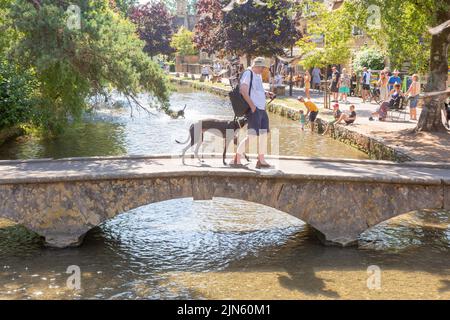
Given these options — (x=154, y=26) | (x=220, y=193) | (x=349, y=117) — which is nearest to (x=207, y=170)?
→ (x=220, y=193)

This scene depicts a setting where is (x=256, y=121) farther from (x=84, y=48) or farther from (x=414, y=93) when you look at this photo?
(x=414, y=93)

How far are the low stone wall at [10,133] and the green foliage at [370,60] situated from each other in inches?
776

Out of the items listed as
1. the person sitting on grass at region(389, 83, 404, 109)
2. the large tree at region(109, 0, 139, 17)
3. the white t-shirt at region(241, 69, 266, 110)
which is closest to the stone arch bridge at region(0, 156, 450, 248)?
the white t-shirt at region(241, 69, 266, 110)

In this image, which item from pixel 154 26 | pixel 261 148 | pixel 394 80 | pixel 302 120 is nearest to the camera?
pixel 261 148

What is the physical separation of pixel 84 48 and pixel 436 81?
10.2 metres

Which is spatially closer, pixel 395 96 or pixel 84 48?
pixel 84 48

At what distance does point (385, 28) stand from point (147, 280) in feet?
40.4

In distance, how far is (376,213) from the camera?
10.1 metres

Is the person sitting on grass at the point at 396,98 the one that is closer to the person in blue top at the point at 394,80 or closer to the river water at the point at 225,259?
the person in blue top at the point at 394,80

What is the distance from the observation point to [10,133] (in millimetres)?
18156

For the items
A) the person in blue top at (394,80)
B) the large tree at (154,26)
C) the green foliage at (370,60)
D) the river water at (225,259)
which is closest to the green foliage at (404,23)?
the person in blue top at (394,80)
